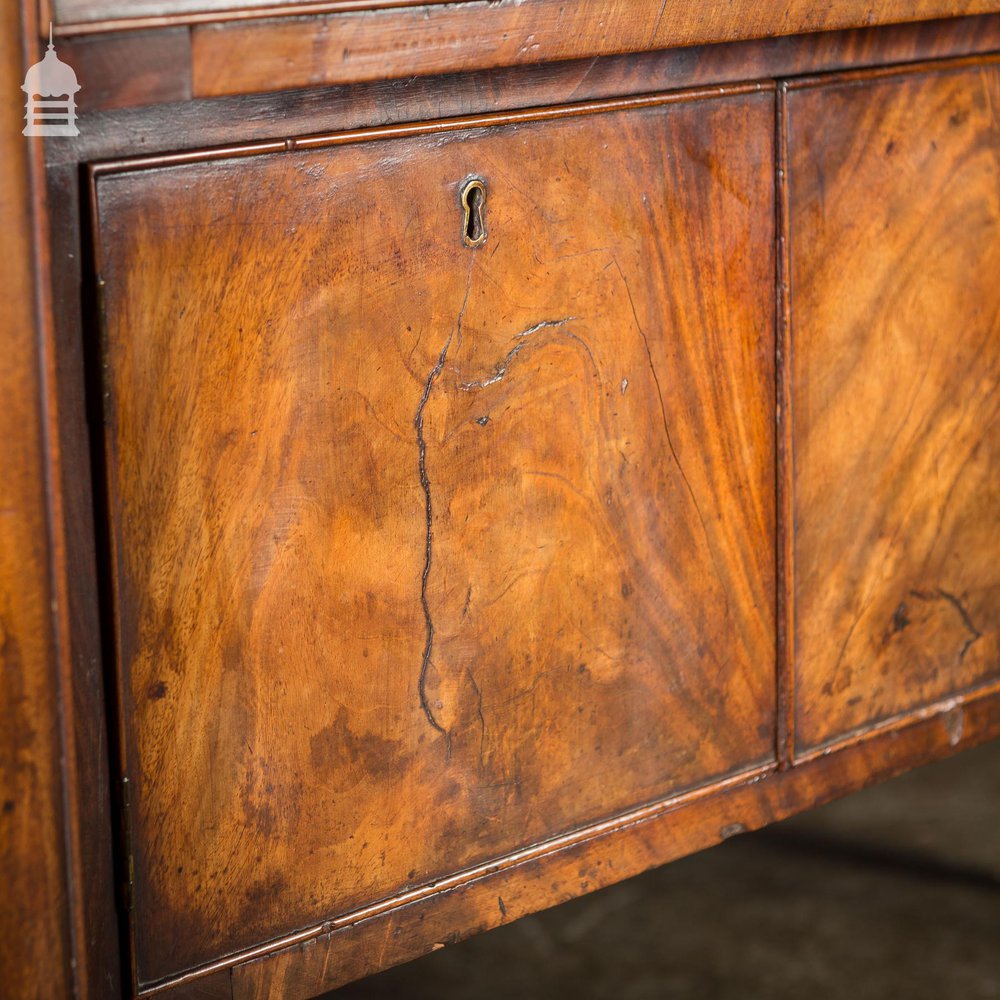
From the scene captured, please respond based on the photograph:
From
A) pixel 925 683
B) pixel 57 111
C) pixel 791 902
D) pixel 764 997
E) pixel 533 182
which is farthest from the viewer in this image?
pixel 791 902

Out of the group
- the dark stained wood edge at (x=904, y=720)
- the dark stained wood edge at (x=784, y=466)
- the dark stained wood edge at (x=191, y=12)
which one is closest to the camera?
the dark stained wood edge at (x=191, y=12)

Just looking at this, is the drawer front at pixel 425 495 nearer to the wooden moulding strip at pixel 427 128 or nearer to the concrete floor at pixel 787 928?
the wooden moulding strip at pixel 427 128

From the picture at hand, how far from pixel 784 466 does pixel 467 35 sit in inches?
18.9

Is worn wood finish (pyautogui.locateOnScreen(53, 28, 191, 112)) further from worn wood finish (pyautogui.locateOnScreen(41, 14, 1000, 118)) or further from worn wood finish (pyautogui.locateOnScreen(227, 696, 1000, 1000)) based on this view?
worn wood finish (pyautogui.locateOnScreen(227, 696, 1000, 1000))

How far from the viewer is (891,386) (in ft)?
4.35

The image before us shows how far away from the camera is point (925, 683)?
1434 mm

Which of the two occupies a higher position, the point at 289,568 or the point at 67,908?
the point at 289,568

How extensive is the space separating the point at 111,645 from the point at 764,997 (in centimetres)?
116

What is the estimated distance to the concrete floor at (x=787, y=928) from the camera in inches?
73.2

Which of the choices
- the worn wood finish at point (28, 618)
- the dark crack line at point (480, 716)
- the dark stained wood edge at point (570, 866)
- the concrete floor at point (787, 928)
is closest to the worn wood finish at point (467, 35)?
the worn wood finish at point (28, 618)

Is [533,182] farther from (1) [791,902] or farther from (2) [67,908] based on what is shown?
(1) [791,902]

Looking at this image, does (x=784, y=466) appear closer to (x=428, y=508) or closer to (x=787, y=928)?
(x=428, y=508)

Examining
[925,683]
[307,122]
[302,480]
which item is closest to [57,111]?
[307,122]

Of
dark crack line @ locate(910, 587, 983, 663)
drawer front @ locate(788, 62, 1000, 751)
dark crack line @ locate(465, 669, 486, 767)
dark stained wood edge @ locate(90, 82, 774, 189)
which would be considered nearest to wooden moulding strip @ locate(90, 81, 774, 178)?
dark stained wood edge @ locate(90, 82, 774, 189)
